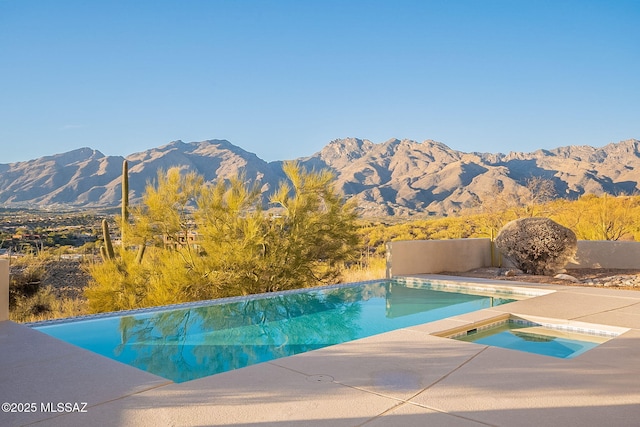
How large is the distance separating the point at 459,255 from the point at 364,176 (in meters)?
37.9

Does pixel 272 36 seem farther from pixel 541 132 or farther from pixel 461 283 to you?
pixel 541 132

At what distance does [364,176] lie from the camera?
49438 millimetres

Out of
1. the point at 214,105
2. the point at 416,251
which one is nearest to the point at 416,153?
the point at 214,105

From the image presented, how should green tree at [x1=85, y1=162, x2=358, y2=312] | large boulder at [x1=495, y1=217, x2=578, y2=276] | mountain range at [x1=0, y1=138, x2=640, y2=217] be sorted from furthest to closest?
mountain range at [x1=0, y1=138, x2=640, y2=217] → large boulder at [x1=495, y1=217, x2=578, y2=276] → green tree at [x1=85, y1=162, x2=358, y2=312]

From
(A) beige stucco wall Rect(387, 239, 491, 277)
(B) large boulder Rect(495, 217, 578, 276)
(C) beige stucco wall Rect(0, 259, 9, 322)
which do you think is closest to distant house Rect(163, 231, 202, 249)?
(A) beige stucco wall Rect(387, 239, 491, 277)

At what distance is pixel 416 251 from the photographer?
10.9 meters

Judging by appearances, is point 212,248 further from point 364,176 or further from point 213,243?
point 364,176

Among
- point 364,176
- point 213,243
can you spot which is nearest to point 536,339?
point 213,243

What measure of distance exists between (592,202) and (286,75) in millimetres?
15928

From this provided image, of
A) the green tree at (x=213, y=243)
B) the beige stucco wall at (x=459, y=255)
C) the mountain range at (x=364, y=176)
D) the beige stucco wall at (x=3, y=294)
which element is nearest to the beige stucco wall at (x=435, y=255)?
the beige stucco wall at (x=459, y=255)

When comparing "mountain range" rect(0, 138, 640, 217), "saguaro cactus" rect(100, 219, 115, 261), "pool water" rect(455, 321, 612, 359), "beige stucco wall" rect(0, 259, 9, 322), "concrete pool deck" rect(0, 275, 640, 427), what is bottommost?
"pool water" rect(455, 321, 612, 359)

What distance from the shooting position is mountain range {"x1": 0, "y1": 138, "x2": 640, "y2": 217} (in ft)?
120

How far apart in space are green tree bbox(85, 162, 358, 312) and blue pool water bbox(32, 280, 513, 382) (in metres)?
1.81

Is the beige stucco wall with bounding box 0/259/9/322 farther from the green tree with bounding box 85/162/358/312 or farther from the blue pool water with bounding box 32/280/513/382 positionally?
the green tree with bounding box 85/162/358/312
